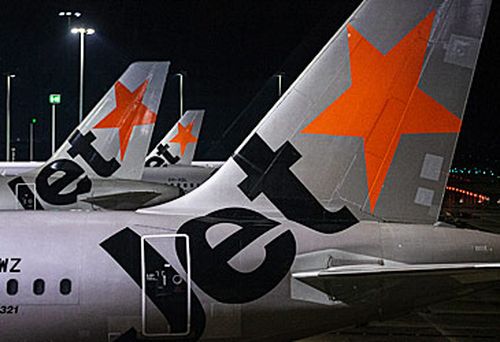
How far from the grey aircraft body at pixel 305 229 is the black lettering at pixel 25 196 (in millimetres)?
12235

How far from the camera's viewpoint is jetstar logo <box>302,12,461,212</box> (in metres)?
11.3

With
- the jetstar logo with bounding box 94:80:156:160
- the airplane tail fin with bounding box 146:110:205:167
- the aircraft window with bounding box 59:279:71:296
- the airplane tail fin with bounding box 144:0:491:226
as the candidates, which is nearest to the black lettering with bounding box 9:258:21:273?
the aircraft window with bounding box 59:279:71:296

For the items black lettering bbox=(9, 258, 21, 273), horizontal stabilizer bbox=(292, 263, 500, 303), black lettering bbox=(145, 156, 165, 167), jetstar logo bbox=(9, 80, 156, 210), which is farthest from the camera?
black lettering bbox=(145, 156, 165, 167)

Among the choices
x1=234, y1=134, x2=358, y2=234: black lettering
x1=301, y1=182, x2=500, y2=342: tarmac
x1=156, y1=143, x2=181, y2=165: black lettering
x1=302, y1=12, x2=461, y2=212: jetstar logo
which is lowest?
x1=301, y1=182, x2=500, y2=342: tarmac

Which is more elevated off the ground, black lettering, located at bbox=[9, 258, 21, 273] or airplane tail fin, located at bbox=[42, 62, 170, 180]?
airplane tail fin, located at bbox=[42, 62, 170, 180]

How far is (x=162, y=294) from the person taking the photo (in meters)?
10.4

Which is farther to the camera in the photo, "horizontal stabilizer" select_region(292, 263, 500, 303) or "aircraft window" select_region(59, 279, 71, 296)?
"aircraft window" select_region(59, 279, 71, 296)

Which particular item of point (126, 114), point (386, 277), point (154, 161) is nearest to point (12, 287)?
point (386, 277)

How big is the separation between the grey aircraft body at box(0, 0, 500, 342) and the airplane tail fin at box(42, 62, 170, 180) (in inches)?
571

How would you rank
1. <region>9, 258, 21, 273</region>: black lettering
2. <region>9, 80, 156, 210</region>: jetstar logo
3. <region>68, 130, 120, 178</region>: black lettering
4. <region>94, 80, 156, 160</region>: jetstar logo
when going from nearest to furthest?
<region>9, 258, 21, 273</region>: black lettering, <region>9, 80, 156, 210</region>: jetstar logo, <region>68, 130, 120, 178</region>: black lettering, <region>94, 80, 156, 160</region>: jetstar logo

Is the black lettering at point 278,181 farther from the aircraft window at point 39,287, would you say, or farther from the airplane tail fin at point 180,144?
the airplane tail fin at point 180,144

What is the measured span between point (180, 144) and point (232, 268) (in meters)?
41.8

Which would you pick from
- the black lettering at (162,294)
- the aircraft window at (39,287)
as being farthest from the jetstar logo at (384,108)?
the aircraft window at (39,287)

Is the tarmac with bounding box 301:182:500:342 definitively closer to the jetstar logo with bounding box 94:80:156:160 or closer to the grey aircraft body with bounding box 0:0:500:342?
the grey aircraft body with bounding box 0:0:500:342
